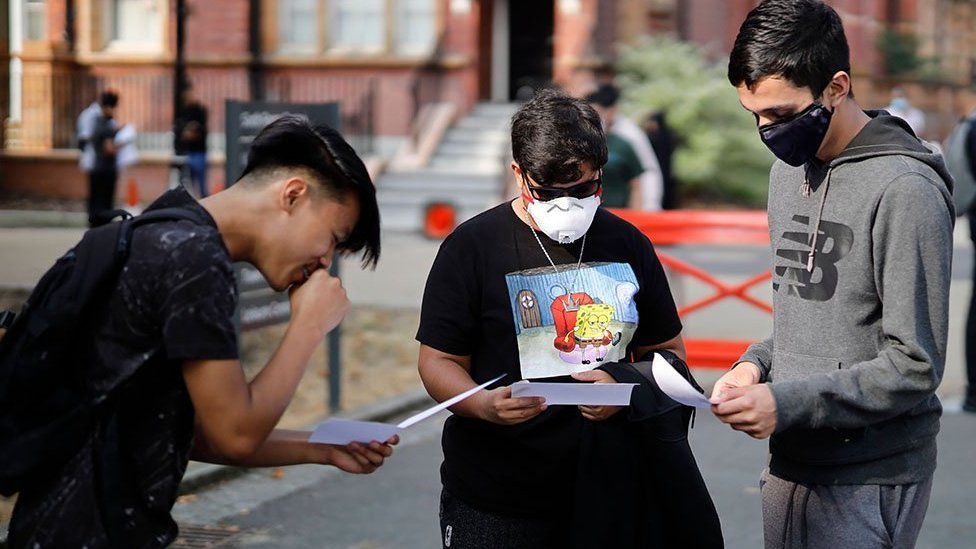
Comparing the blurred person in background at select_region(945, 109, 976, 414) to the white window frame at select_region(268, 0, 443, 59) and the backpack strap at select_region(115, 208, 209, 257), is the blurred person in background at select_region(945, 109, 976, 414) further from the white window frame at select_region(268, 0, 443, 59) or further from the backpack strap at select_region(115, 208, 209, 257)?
the white window frame at select_region(268, 0, 443, 59)

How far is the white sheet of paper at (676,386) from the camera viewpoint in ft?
9.78

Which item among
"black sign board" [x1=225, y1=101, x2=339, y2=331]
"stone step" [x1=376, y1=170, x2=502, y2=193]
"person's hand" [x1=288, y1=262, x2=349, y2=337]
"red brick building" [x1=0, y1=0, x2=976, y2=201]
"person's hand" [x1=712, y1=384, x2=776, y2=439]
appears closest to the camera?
"person's hand" [x1=288, y1=262, x2=349, y2=337]

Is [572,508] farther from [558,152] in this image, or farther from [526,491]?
[558,152]

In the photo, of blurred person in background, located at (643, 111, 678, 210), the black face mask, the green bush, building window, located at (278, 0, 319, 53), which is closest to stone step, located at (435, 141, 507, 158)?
the green bush

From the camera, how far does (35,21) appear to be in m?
25.5

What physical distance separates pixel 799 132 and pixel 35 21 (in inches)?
969

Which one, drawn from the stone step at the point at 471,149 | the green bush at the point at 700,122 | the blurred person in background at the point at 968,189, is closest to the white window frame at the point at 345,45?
the stone step at the point at 471,149

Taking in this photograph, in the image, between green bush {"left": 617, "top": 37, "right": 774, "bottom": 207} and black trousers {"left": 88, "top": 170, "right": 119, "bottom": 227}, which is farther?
green bush {"left": 617, "top": 37, "right": 774, "bottom": 207}

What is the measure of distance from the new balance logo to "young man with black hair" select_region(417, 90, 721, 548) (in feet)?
1.34

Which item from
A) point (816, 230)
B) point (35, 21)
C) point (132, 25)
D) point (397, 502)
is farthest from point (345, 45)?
point (816, 230)

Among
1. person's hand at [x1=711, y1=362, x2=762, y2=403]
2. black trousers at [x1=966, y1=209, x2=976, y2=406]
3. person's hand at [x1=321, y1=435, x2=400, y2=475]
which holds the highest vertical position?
person's hand at [x1=711, y1=362, x2=762, y2=403]

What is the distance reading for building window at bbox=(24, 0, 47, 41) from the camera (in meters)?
25.4

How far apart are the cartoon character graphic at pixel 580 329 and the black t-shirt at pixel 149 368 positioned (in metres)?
1.01

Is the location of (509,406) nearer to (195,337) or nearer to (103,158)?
(195,337)
